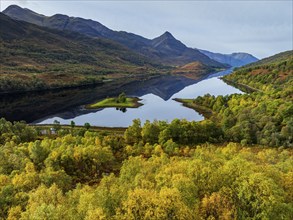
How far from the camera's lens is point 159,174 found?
51062 mm

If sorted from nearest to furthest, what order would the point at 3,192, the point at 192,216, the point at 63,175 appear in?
the point at 192,216 < the point at 3,192 < the point at 63,175

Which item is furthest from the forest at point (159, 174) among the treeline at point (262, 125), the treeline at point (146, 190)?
the treeline at point (262, 125)

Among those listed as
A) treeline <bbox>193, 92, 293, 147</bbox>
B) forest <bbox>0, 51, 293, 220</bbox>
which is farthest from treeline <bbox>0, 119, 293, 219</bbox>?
treeline <bbox>193, 92, 293, 147</bbox>

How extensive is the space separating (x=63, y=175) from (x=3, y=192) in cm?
1593

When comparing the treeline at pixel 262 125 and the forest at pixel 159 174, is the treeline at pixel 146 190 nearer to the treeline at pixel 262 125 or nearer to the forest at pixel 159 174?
the forest at pixel 159 174

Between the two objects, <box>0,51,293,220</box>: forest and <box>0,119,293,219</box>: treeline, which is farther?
<box>0,51,293,220</box>: forest

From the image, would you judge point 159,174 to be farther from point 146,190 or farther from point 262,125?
point 262,125

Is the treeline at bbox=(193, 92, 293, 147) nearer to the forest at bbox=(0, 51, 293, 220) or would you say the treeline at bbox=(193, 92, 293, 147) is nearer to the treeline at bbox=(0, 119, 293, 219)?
the forest at bbox=(0, 51, 293, 220)

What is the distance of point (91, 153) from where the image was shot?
8712 cm

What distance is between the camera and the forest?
1510 inches

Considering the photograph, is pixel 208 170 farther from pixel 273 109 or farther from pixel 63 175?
pixel 273 109

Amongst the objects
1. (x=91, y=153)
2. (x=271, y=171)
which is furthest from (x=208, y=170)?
(x=91, y=153)

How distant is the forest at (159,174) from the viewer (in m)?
38.3

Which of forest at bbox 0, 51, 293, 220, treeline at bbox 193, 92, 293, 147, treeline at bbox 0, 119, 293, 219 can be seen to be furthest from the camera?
treeline at bbox 193, 92, 293, 147
